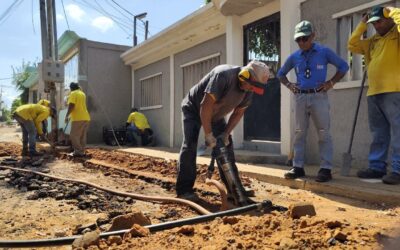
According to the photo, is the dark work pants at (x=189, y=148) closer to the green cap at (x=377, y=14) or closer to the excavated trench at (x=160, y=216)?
the excavated trench at (x=160, y=216)

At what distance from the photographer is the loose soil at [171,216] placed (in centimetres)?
Answer: 283

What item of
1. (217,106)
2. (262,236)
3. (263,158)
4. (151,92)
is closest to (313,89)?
(217,106)

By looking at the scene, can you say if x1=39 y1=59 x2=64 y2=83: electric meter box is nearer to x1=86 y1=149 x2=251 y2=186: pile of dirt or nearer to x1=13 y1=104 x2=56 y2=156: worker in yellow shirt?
x1=13 y1=104 x2=56 y2=156: worker in yellow shirt

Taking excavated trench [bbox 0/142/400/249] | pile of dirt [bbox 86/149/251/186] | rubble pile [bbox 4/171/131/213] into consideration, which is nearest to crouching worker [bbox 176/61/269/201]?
excavated trench [bbox 0/142/400/249]

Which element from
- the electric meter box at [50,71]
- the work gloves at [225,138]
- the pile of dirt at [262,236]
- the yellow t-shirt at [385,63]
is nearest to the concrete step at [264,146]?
the yellow t-shirt at [385,63]

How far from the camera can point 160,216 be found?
166 inches

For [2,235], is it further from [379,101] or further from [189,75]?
[189,75]

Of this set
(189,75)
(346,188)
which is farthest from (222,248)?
(189,75)

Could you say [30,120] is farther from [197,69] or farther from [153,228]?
[153,228]

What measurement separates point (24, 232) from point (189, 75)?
8.46 meters

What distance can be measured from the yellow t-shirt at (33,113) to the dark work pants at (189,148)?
663cm

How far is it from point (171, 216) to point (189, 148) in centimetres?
85

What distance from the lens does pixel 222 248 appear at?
2730 millimetres

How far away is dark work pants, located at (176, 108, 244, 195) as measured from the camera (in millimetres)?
4707
